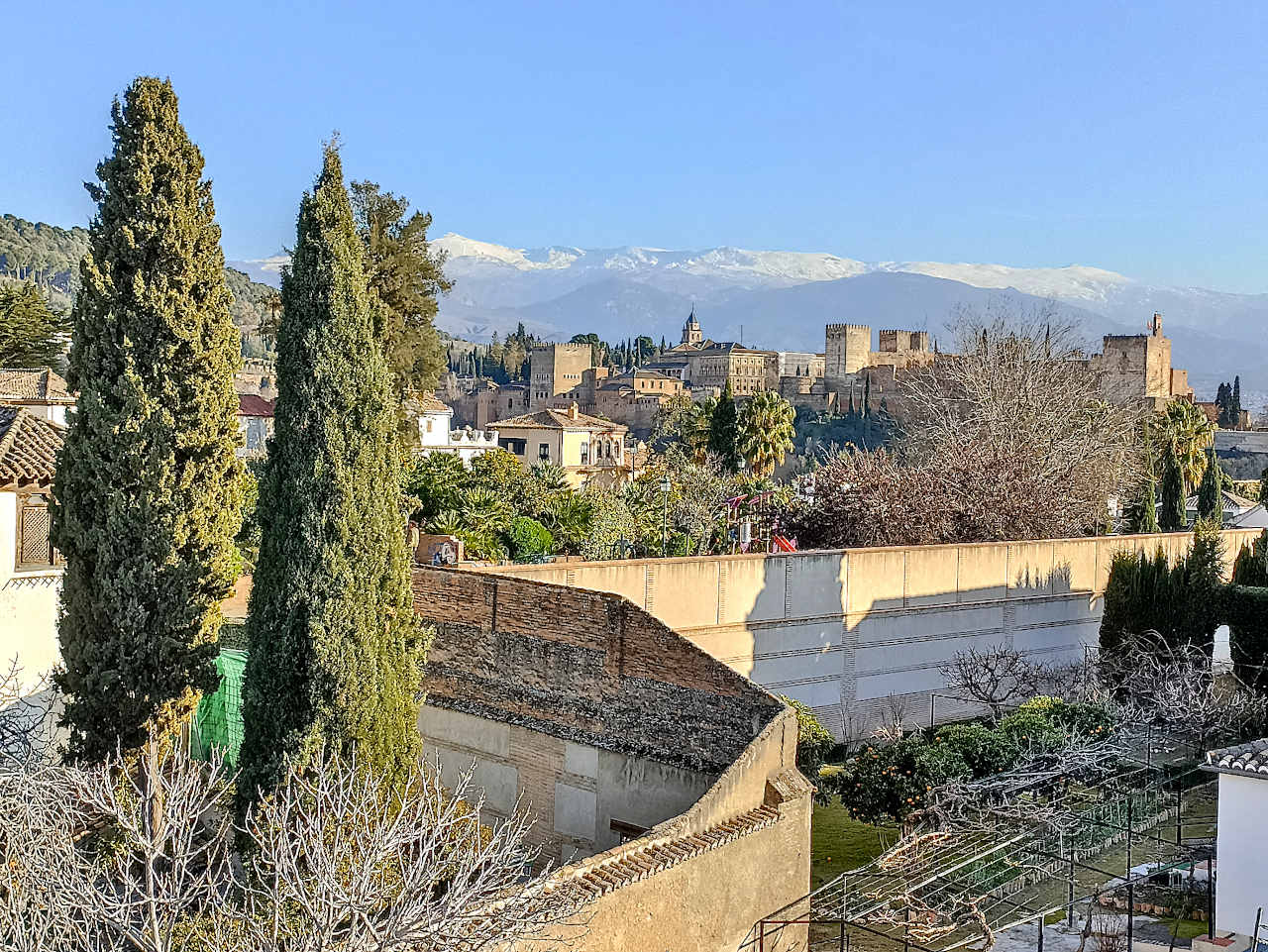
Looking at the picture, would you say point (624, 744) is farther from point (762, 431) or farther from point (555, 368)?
point (555, 368)

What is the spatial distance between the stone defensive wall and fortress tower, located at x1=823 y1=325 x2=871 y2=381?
329ft

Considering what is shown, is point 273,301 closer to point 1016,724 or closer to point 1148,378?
point 1016,724

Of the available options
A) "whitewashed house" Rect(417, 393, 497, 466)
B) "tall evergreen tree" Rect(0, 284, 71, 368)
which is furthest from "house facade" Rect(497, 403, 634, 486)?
"tall evergreen tree" Rect(0, 284, 71, 368)

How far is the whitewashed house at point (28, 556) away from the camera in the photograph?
14.4 m

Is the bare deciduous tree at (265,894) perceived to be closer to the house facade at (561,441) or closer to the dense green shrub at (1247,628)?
the dense green shrub at (1247,628)

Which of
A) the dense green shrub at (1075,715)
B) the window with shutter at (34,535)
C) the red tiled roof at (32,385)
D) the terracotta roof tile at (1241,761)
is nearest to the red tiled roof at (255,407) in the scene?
the red tiled roof at (32,385)

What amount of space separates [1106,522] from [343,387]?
25.8 m

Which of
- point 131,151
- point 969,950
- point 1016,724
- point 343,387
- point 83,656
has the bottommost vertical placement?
point 969,950

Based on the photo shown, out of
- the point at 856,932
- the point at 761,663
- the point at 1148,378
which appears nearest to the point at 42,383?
the point at 761,663

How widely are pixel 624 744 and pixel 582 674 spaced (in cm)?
92

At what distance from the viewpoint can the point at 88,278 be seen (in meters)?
12.4

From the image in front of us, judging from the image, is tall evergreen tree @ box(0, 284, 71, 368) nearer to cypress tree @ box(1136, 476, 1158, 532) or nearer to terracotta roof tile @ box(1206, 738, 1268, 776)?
cypress tree @ box(1136, 476, 1158, 532)

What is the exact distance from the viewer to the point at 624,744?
13578 millimetres

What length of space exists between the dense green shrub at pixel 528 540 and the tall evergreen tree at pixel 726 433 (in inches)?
821
